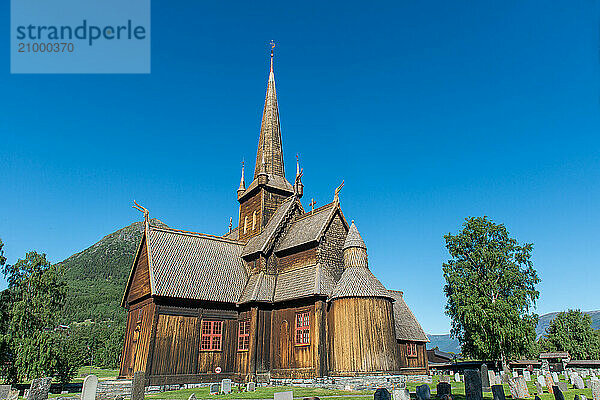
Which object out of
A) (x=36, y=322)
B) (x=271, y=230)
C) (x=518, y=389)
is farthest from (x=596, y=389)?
(x=36, y=322)

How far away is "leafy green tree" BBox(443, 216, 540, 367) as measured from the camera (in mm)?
33531

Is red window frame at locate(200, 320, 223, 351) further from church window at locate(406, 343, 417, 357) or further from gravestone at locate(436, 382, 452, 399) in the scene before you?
gravestone at locate(436, 382, 452, 399)

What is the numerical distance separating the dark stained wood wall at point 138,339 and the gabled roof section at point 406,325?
58.1 ft

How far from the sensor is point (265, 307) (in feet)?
88.2

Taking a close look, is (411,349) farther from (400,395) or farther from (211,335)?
(400,395)

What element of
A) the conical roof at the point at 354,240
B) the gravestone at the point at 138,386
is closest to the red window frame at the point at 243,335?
the conical roof at the point at 354,240

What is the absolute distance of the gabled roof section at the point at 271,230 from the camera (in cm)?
2949

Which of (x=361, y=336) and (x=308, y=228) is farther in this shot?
(x=308, y=228)

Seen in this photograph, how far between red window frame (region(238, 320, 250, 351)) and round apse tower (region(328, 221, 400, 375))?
18.4ft

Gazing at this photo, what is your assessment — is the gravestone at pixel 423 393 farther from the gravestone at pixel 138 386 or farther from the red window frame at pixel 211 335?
the red window frame at pixel 211 335

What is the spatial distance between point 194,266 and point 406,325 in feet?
58.4

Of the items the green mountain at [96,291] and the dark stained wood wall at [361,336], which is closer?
the dark stained wood wall at [361,336]

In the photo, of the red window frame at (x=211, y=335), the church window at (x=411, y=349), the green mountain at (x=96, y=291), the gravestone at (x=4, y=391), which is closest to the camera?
the gravestone at (x=4, y=391)

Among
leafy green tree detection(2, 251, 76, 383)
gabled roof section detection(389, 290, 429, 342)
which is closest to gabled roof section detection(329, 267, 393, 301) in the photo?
gabled roof section detection(389, 290, 429, 342)
